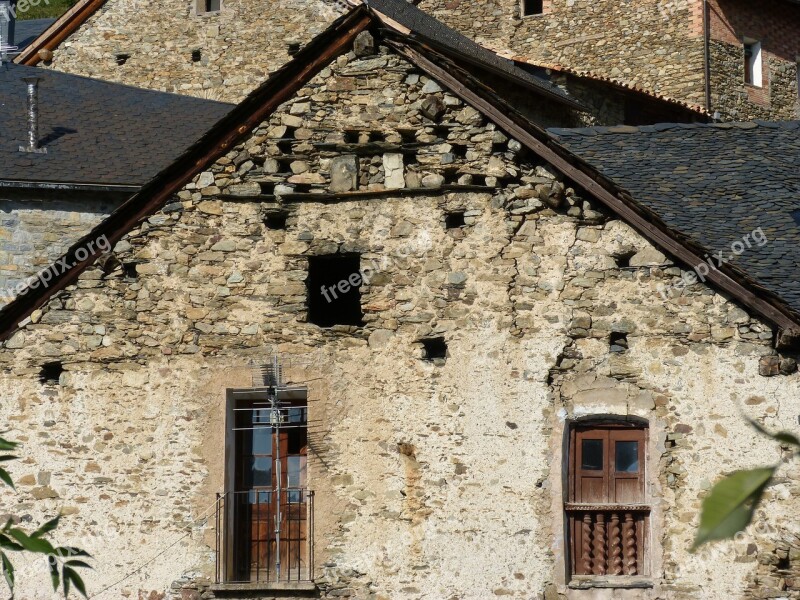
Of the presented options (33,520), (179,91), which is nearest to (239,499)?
(33,520)

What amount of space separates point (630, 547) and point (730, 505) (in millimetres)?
7504

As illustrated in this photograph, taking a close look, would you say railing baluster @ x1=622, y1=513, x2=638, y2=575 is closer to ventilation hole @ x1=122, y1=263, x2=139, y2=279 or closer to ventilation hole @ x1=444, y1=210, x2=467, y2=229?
ventilation hole @ x1=444, y1=210, x2=467, y2=229

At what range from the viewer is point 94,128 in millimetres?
17500

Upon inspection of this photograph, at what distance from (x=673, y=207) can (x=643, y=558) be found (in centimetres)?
311

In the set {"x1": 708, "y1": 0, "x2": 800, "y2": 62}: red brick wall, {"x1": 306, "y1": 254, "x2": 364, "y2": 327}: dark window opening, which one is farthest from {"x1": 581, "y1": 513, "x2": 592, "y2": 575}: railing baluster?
{"x1": 708, "y1": 0, "x2": 800, "y2": 62}: red brick wall

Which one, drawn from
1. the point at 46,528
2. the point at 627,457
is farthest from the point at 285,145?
the point at 46,528

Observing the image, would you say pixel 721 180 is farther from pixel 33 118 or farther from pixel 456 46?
pixel 456 46

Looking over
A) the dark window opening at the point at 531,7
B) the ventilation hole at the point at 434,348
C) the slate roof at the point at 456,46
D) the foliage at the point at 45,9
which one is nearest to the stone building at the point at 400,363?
the ventilation hole at the point at 434,348

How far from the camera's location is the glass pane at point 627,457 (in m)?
10.7

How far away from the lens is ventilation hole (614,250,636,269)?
1086 cm

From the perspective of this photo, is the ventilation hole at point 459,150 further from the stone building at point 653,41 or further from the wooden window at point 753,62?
the wooden window at point 753,62

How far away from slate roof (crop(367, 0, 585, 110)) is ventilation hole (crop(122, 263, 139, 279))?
9.49m

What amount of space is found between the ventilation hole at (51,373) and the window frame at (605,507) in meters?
4.18

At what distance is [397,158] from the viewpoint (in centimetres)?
1138
